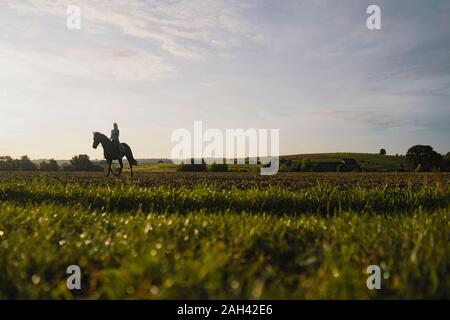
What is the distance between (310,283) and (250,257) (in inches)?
43.6

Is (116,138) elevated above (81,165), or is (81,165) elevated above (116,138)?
(116,138)

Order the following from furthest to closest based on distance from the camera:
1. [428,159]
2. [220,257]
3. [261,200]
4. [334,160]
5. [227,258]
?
[334,160]
[428,159]
[261,200]
[227,258]
[220,257]

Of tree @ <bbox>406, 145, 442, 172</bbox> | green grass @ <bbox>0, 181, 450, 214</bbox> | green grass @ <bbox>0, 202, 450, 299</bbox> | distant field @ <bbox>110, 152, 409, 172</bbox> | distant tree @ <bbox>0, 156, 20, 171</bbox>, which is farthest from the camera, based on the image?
distant field @ <bbox>110, 152, 409, 172</bbox>

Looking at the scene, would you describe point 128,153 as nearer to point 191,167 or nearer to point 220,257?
point 220,257

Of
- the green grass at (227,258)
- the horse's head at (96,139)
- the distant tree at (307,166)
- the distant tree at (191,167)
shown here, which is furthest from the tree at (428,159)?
the distant tree at (191,167)

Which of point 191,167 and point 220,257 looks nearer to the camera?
point 220,257

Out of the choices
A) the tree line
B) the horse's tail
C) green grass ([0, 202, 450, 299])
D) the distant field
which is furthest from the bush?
green grass ([0, 202, 450, 299])

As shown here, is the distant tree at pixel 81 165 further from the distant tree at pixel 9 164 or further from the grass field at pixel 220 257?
the grass field at pixel 220 257

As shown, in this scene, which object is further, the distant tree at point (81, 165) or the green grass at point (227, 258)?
the distant tree at point (81, 165)

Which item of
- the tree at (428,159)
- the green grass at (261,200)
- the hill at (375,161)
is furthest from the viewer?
the hill at (375,161)

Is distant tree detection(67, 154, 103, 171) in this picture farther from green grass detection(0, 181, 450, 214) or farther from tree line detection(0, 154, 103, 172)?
green grass detection(0, 181, 450, 214)

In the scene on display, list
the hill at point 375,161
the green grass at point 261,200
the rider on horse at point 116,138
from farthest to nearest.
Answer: the hill at point 375,161
the rider on horse at point 116,138
the green grass at point 261,200

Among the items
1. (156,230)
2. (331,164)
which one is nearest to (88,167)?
(331,164)

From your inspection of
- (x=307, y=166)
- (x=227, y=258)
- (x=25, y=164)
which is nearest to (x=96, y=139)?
(x=227, y=258)
